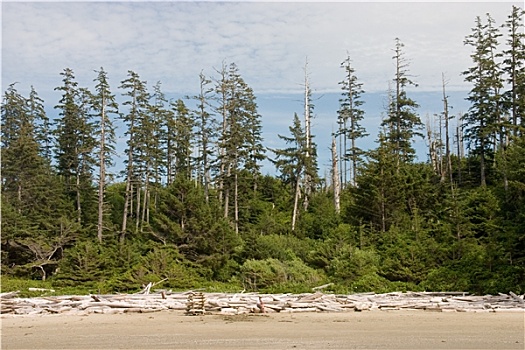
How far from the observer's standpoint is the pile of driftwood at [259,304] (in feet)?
53.0

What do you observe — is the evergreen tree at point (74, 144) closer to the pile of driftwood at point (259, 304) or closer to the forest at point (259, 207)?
the forest at point (259, 207)

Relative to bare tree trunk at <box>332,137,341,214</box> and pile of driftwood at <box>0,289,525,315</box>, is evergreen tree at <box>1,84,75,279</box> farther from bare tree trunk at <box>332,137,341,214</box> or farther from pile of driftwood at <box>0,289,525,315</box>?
bare tree trunk at <box>332,137,341,214</box>

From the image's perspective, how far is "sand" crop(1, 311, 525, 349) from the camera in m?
10.9

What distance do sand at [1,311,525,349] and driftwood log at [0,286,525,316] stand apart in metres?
0.52

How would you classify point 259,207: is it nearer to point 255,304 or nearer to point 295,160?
point 295,160

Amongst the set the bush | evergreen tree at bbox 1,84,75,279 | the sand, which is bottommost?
the sand

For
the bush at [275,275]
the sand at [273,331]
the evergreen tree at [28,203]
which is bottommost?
the sand at [273,331]

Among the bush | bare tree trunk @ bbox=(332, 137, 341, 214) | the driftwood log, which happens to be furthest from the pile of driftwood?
bare tree trunk @ bbox=(332, 137, 341, 214)

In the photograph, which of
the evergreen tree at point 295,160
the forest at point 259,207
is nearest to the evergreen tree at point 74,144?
the forest at point 259,207

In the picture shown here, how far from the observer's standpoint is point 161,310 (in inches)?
677

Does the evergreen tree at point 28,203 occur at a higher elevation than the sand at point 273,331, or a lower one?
higher

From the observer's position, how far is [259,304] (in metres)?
16.0

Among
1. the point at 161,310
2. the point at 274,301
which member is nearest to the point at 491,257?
the point at 274,301

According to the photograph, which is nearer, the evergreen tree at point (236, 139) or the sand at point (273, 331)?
the sand at point (273, 331)
